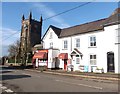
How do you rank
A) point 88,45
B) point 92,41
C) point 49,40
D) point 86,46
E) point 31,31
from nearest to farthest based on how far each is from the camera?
point 92,41, point 88,45, point 86,46, point 49,40, point 31,31

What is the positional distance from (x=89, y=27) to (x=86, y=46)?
355 centimetres

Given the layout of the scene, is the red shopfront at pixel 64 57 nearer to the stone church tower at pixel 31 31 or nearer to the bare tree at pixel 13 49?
the bare tree at pixel 13 49

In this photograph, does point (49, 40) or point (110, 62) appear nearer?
point (110, 62)

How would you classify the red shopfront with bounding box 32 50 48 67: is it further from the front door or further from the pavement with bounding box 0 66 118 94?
the pavement with bounding box 0 66 118 94

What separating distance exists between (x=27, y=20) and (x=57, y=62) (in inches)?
2308

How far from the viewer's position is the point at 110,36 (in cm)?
2967

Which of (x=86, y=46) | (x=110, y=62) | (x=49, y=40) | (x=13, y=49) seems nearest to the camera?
(x=110, y=62)

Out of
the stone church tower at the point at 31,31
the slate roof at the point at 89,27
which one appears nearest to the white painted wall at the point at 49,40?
the slate roof at the point at 89,27

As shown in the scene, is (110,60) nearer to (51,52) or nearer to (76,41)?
(76,41)

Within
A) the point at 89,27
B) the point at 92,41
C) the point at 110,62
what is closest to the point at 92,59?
the point at 92,41

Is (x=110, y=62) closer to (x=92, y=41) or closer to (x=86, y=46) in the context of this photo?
(x=92, y=41)

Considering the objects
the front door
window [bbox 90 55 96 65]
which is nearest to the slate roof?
window [bbox 90 55 96 65]

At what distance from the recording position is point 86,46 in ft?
112

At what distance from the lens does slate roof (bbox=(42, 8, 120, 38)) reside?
3049cm
